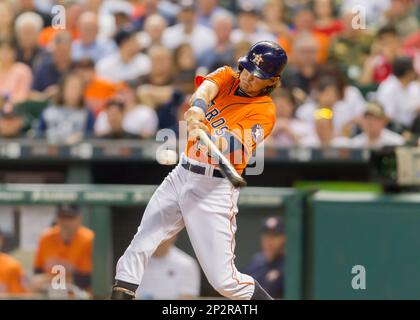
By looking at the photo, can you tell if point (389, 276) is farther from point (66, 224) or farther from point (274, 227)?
point (66, 224)

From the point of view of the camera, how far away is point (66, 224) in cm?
771

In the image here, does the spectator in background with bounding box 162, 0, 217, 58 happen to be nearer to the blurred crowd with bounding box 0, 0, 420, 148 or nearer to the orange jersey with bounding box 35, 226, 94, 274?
the blurred crowd with bounding box 0, 0, 420, 148

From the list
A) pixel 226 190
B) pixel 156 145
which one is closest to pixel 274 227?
pixel 156 145

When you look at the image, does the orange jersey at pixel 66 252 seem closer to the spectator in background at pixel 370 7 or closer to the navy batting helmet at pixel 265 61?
the navy batting helmet at pixel 265 61

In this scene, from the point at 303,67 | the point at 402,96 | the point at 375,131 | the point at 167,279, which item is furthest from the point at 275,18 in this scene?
the point at 167,279

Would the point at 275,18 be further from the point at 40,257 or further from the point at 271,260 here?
the point at 40,257

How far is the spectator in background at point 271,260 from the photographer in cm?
755

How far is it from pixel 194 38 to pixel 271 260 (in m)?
3.71

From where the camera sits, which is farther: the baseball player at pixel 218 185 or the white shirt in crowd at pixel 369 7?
the white shirt in crowd at pixel 369 7

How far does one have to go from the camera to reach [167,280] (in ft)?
24.8

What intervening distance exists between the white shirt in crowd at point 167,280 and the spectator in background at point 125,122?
1.64m

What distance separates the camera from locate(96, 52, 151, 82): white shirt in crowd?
402 inches

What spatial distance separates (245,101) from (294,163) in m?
3.00

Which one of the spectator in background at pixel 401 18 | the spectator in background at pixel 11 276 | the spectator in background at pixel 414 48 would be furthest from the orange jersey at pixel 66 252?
the spectator in background at pixel 401 18
